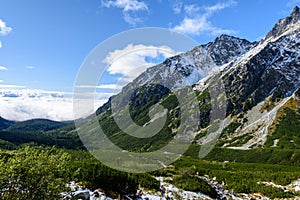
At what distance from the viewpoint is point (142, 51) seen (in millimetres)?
24250

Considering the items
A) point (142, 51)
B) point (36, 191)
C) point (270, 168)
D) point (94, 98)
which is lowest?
point (270, 168)

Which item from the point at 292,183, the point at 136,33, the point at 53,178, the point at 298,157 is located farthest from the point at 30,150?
the point at 298,157

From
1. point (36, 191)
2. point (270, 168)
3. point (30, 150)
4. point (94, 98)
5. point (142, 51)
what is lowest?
point (270, 168)

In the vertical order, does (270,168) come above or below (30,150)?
below

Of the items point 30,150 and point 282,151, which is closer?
point 30,150

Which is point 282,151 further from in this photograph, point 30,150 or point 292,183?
point 30,150

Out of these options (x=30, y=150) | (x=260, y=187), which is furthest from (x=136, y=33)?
(x=260, y=187)

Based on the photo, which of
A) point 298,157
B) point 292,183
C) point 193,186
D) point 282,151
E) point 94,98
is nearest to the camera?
point 94,98

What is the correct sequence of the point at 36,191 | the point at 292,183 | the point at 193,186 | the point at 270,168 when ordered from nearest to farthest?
the point at 36,191 → the point at 193,186 → the point at 292,183 → the point at 270,168

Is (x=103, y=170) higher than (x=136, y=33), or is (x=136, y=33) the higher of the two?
(x=136, y=33)

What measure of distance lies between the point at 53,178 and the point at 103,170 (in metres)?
17.1

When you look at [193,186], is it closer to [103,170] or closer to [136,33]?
[103,170]

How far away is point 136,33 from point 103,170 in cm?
1709

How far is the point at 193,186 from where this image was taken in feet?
147
